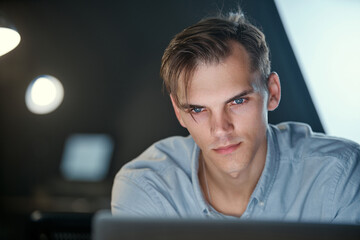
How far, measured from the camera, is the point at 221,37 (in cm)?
113

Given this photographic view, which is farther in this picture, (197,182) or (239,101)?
(197,182)

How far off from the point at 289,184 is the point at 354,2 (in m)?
0.61

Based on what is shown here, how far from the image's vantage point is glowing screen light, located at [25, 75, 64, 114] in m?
2.72

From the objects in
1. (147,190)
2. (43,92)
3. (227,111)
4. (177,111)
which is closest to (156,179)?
(147,190)

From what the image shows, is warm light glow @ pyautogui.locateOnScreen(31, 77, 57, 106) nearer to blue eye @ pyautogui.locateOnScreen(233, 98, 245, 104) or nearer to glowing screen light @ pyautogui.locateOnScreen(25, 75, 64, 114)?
glowing screen light @ pyautogui.locateOnScreen(25, 75, 64, 114)

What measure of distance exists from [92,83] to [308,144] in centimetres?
142

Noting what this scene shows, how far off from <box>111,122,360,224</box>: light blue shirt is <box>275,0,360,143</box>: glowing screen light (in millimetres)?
80

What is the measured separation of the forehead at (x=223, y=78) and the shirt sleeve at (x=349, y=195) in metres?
0.37

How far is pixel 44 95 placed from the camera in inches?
110

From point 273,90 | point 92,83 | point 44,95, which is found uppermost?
point 44,95

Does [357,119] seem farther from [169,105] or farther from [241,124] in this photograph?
[169,105]

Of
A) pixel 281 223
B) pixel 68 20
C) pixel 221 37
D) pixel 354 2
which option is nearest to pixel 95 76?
pixel 68 20

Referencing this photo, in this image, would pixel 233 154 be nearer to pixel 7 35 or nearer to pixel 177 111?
pixel 177 111

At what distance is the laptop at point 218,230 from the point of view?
0.47 metres
